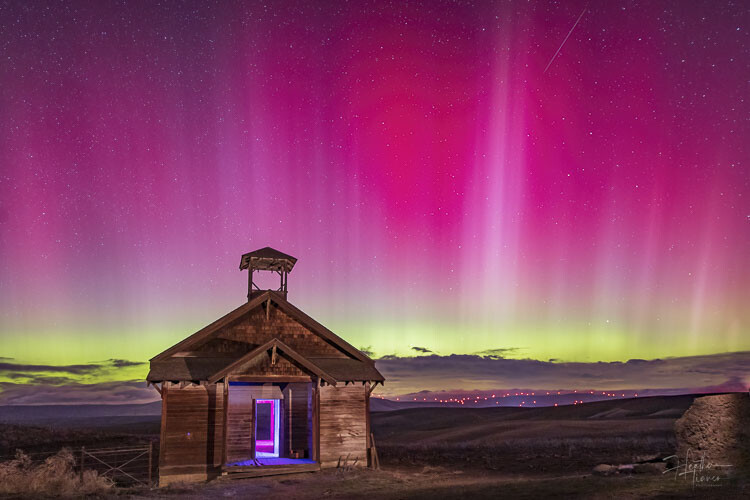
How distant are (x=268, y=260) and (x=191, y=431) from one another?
845cm

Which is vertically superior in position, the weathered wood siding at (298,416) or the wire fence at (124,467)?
the weathered wood siding at (298,416)

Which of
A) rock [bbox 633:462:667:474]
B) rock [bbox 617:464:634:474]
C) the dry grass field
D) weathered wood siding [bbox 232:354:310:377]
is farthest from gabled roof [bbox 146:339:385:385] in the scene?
rock [bbox 633:462:667:474]

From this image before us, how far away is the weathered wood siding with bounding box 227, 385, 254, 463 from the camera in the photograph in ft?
78.4

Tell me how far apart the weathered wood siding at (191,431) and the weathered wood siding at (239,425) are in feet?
6.14

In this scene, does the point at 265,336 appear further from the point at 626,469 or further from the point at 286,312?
the point at 626,469

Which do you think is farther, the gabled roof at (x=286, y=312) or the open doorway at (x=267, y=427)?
the open doorway at (x=267, y=427)

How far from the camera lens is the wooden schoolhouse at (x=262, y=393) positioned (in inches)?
851

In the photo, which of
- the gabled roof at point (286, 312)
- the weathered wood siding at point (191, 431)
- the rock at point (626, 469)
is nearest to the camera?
the rock at point (626, 469)

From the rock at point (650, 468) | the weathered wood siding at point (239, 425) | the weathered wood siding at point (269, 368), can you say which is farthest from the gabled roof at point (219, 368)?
the rock at point (650, 468)

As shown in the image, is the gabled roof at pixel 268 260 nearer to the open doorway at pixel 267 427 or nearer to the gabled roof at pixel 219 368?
the gabled roof at pixel 219 368

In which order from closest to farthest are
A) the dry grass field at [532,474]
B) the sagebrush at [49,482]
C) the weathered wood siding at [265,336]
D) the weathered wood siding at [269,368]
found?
the dry grass field at [532,474] → the sagebrush at [49,482] → the weathered wood siding at [269,368] → the weathered wood siding at [265,336]

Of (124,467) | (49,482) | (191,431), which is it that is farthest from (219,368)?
(124,467)

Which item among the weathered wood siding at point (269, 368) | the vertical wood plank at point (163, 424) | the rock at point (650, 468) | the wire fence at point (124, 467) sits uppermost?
the weathered wood siding at point (269, 368)

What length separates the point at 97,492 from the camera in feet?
58.6
